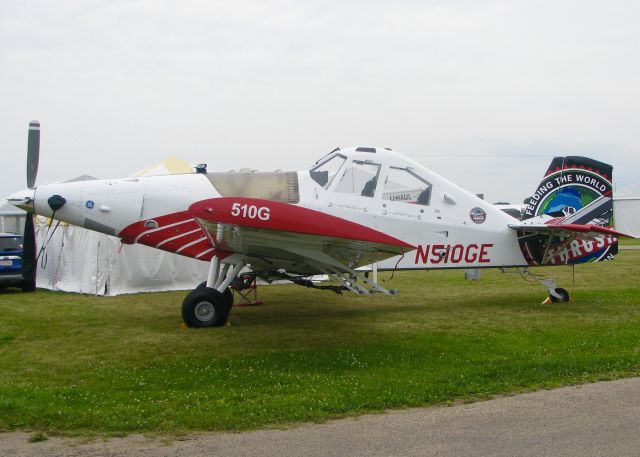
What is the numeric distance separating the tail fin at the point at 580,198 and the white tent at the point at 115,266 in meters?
8.26

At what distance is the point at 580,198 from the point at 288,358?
729cm

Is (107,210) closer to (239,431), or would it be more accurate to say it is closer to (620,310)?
(239,431)

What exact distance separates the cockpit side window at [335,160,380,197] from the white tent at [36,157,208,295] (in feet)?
21.1

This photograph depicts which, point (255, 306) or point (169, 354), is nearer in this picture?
point (169, 354)

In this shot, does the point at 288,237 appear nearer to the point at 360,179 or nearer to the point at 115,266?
the point at 360,179

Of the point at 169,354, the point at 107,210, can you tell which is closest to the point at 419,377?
the point at 169,354

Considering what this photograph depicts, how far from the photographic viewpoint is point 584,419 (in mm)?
4559

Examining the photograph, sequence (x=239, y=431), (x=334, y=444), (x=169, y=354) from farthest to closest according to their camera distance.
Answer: (x=169, y=354) → (x=239, y=431) → (x=334, y=444)

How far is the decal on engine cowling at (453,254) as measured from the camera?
9961 mm

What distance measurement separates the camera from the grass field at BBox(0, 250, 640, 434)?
4.83 meters

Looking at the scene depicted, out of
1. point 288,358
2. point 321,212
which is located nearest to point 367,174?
point 321,212

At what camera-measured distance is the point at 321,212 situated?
7871 mm

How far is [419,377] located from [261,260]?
4278 millimetres

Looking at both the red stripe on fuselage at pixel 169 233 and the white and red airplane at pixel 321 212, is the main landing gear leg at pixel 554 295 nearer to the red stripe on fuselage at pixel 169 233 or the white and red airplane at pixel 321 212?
the white and red airplane at pixel 321 212
